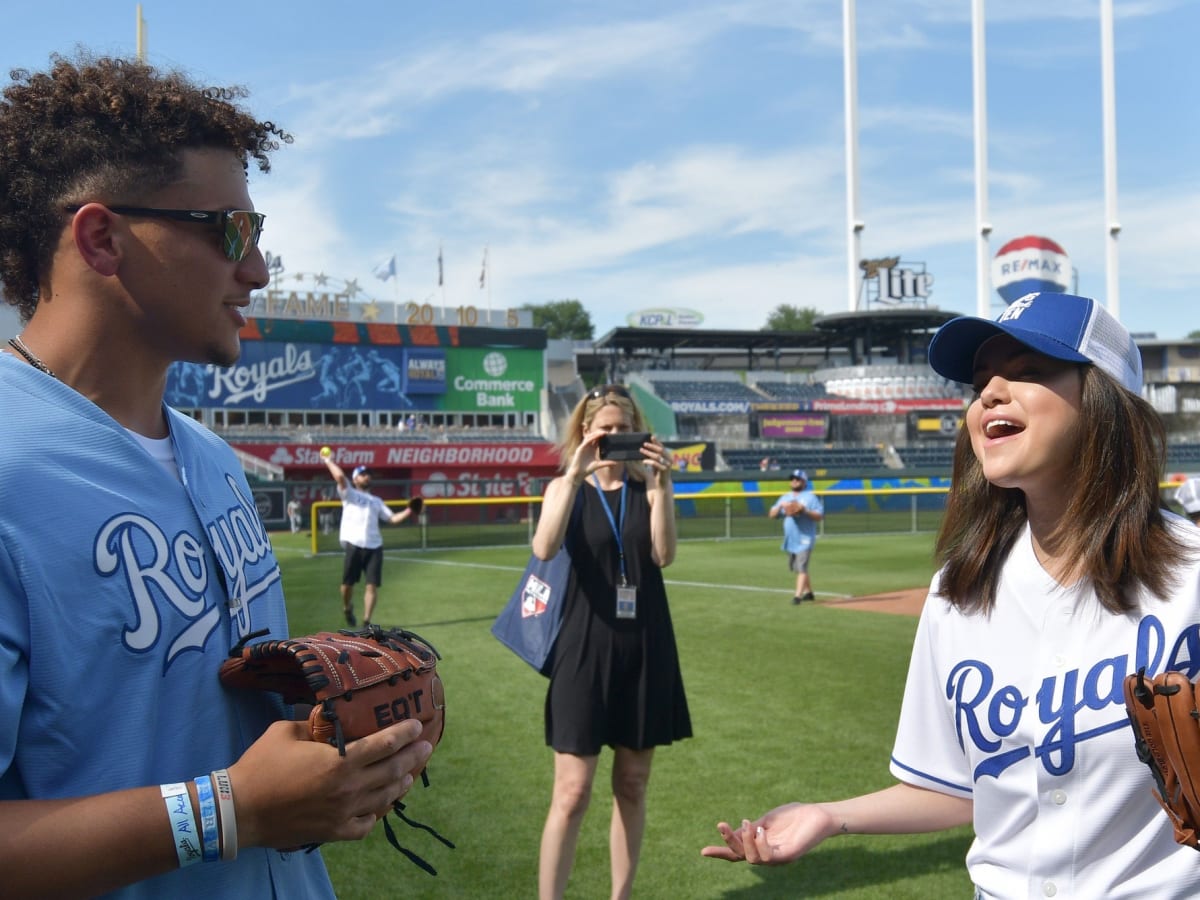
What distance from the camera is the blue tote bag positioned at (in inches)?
165

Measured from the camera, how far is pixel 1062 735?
195 cm

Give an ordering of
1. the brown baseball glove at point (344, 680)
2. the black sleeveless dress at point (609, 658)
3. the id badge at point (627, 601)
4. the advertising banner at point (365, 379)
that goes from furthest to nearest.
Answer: the advertising banner at point (365, 379) < the id badge at point (627, 601) < the black sleeveless dress at point (609, 658) < the brown baseball glove at point (344, 680)

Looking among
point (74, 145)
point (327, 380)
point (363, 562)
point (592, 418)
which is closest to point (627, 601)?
point (592, 418)

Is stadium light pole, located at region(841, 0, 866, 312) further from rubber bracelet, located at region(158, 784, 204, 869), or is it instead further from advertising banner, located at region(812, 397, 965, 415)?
rubber bracelet, located at region(158, 784, 204, 869)

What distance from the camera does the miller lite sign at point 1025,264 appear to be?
193 feet

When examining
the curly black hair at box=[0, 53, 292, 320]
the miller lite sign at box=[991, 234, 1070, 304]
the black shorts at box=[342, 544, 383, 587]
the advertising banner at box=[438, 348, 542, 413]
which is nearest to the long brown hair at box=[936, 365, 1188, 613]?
the curly black hair at box=[0, 53, 292, 320]

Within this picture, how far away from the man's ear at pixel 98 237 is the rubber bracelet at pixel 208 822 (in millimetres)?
879

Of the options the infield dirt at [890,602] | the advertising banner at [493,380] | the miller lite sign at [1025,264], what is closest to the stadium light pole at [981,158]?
the miller lite sign at [1025,264]

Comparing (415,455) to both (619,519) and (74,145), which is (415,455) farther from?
(74,145)

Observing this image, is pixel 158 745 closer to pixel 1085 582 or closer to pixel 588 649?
pixel 1085 582

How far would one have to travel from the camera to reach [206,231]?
5.74 feet

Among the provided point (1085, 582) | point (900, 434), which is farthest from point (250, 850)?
point (900, 434)

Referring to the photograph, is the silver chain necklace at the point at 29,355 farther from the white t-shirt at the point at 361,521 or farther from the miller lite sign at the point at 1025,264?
the miller lite sign at the point at 1025,264

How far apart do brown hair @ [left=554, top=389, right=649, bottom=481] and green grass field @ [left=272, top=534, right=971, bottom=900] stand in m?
2.04
